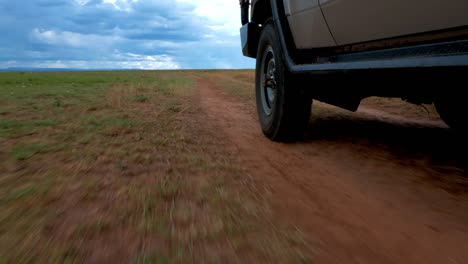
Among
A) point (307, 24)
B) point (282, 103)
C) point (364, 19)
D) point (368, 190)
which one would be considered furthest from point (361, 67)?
point (282, 103)

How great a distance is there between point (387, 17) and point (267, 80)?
1809 millimetres

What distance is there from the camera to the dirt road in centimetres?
149

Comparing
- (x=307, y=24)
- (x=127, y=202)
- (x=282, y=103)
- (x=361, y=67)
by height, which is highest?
(x=307, y=24)

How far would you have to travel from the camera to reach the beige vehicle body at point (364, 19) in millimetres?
1674

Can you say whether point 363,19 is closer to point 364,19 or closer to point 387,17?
point 364,19

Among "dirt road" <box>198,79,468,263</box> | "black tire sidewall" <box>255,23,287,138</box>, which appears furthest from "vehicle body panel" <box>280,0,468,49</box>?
"dirt road" <box>198,79,468,263</box>

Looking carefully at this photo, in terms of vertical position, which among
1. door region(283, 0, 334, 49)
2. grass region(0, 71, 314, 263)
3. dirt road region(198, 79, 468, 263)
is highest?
door region(283, 0, 334, 49)

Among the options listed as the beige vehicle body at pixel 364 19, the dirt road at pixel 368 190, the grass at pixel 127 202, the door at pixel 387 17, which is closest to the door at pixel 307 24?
the beige vehicle body at pixel 364 19

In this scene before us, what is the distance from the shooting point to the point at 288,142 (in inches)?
136

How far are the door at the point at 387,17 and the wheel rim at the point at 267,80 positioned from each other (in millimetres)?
1166

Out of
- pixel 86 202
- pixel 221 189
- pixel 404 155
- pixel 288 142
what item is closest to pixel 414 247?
pixel 221 189

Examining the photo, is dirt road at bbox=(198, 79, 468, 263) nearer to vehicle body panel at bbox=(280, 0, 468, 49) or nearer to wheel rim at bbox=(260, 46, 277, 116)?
wheel rim at bbox=(260, 46, 277, 116)

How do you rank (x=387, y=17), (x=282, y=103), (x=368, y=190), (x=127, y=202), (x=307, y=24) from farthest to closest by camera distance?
(x=282, y=103) < (x=307, y=24) < (x=368, y=190) < (x=387, y=17) < (x=127, y=202)

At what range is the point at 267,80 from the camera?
3.79m
